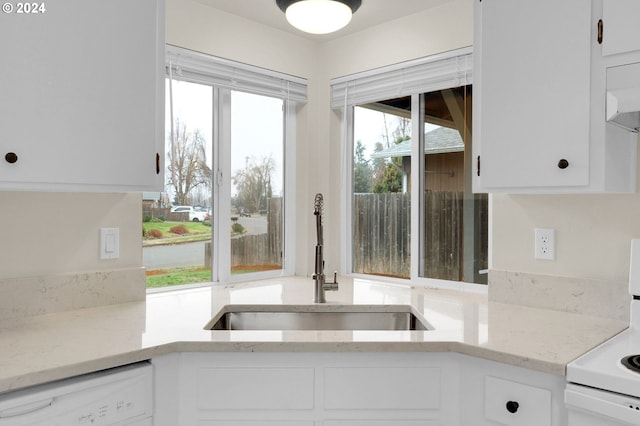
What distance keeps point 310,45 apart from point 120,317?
1.95 metres

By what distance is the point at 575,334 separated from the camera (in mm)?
1619

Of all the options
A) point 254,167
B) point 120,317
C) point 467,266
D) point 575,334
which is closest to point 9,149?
point 120,317

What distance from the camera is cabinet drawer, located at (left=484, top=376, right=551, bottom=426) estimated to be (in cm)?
140

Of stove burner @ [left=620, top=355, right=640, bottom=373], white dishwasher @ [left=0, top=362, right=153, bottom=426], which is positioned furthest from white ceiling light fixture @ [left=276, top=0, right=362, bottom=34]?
stove burner @ [left=620, top=355, right=640, bottom=373]

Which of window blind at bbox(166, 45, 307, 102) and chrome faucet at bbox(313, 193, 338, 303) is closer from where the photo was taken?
chrome faucet at bbox(313, 193, 338, 303)

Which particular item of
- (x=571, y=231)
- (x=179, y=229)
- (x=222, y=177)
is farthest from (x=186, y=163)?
(x=571, y=231)

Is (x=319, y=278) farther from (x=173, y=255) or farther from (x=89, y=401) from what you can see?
(x=89, y=401)

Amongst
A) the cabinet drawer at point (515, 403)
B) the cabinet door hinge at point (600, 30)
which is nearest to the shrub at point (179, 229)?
the cabinet drawer at point (515, 403)

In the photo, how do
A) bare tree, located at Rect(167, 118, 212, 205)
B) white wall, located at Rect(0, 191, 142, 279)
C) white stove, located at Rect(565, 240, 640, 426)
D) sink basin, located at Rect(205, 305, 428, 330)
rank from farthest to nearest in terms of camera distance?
1. bare tree, located at Rect(167, 118, 212, 205)
2. sink basin, located at Rect(205, 305, 428, 330)
3. white wall, located at Rect(0, 191, 142, 279)
4. white stove, located at Rect(565, 240, 640, 426)

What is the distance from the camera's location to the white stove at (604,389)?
A: 3.94 feet

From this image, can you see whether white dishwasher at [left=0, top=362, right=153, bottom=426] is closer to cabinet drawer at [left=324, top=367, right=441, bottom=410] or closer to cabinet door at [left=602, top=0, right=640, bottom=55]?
cabinet drawer at [left=324, top=367, right=441, bottom=410]

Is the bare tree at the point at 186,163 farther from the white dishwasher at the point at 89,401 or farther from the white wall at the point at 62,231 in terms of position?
the white dishwasher at the point at 89,401

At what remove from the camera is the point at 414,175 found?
2697mm

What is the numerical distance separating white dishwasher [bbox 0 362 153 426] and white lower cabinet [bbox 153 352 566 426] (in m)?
0.10
